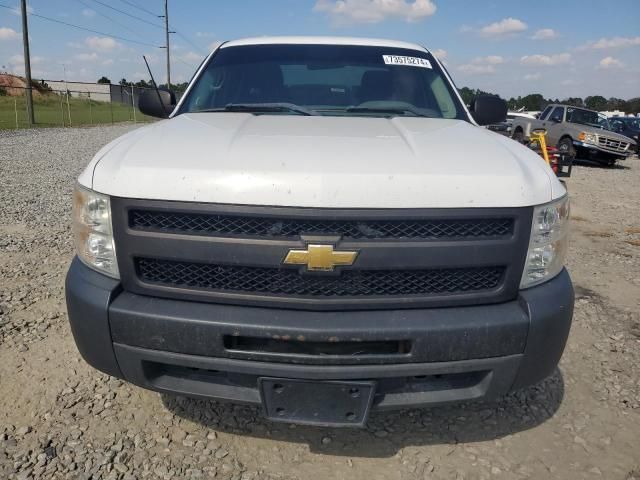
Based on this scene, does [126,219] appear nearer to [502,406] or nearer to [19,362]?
[19,362]

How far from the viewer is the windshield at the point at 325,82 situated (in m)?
3.30

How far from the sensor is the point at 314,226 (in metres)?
1.95

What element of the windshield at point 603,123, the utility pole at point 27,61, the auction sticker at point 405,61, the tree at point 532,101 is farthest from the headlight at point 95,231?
the tree at point 532,101

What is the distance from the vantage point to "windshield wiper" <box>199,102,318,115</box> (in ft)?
10.2

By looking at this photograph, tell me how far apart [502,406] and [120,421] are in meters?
1.97

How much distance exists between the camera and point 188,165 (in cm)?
202

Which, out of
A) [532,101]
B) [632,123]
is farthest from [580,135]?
[532,101]

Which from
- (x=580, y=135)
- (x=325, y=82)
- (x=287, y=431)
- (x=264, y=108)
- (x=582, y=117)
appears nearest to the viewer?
(x=287, y=431)

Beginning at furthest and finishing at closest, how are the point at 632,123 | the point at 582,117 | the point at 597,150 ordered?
the point at 632,123 → the point at 582,117 → the point at 597,150

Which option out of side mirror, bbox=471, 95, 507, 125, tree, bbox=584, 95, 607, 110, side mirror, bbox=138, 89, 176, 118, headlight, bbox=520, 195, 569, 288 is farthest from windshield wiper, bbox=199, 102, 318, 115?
tree, bbox=584, 95, 607, 110

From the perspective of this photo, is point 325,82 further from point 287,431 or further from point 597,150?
point 597,150

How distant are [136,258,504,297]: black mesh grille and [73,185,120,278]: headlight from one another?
14cm

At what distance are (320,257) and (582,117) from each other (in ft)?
58.6

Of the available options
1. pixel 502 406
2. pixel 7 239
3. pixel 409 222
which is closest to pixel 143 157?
pixel 409 222
